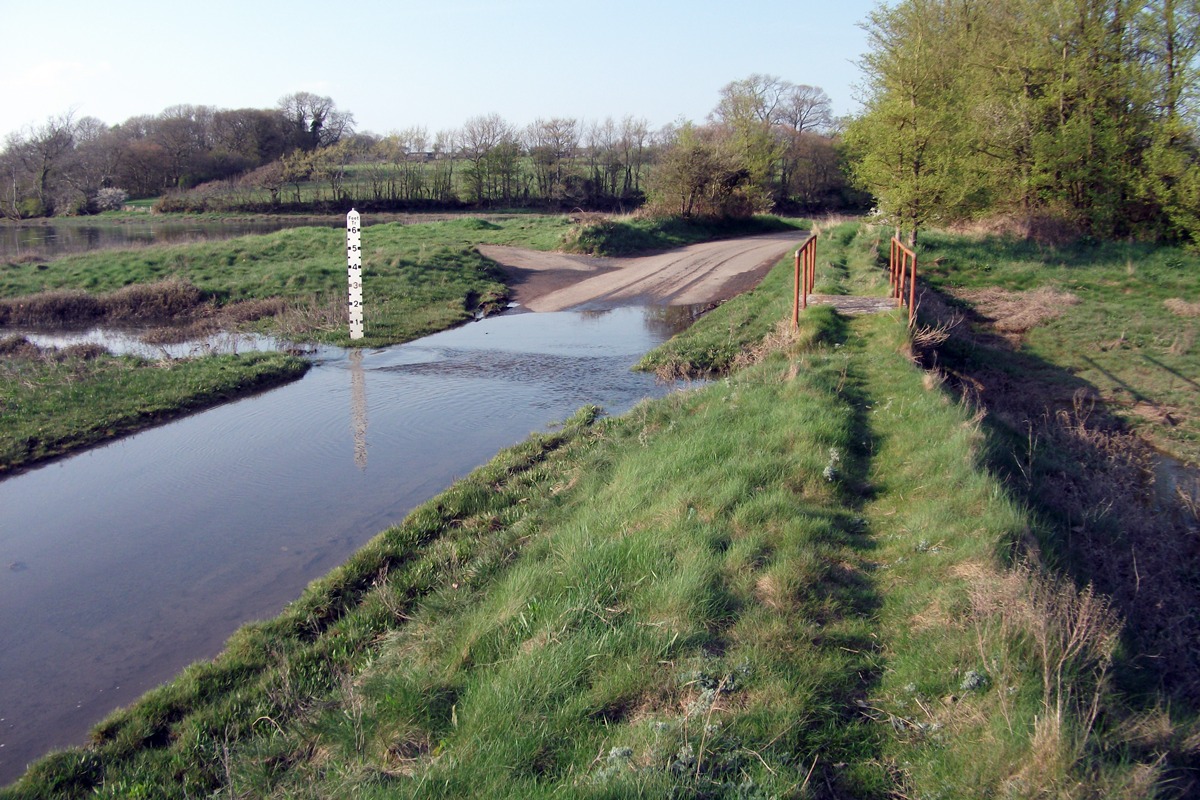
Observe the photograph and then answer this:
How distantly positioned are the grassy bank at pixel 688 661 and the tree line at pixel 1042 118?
15.6 metres

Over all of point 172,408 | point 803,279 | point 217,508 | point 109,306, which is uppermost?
point 803,279

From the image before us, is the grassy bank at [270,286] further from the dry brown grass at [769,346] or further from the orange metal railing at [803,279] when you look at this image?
the orange metal railing at [803,279]

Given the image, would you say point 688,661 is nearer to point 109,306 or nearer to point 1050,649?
point 1050,649

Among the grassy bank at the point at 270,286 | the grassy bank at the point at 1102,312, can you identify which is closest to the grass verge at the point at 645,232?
the grassy bank at the point at 270,286

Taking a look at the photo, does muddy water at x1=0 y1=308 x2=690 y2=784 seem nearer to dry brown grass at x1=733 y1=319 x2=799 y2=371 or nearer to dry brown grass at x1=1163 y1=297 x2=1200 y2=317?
dry brown grass at x1=733 y1=319 x2=799 y2=371

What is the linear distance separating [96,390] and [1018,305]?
17339 millimetres

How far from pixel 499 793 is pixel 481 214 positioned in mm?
49338

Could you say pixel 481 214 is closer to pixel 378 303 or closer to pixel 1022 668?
pixel 378 303

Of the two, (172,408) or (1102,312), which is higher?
(1102,312)

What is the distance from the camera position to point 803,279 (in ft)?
46.2

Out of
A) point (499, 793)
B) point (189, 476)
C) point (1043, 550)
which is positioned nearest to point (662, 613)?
point (499, 793)

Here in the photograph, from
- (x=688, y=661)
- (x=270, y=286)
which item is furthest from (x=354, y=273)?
(x=688, y=661)

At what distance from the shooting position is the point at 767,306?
16.8 m

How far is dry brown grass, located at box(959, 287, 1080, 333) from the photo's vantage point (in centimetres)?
1672
